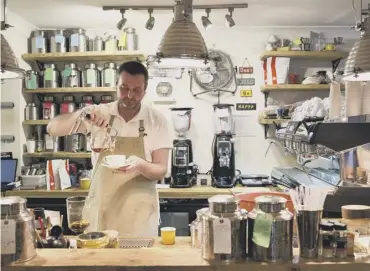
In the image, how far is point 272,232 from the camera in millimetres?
1606

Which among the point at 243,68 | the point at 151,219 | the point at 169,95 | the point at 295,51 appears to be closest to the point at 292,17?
the point at 295,51

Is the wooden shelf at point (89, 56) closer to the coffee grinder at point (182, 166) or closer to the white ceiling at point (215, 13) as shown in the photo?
the white ceiling at point (215, 13)

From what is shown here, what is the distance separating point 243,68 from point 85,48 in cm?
177

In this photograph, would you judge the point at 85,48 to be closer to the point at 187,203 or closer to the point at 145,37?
the point at 145,37

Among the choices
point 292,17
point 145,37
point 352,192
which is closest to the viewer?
point 352,192

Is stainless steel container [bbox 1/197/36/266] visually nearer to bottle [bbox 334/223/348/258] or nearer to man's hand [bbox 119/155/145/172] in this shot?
man's hand [bbox 119/155/145/172]

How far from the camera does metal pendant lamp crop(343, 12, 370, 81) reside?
7.67 feet

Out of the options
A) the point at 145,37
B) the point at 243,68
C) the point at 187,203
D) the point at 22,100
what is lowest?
the point at 187,203

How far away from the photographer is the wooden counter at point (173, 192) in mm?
4199

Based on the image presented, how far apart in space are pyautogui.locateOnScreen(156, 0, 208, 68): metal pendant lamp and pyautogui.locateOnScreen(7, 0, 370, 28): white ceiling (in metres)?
1.50

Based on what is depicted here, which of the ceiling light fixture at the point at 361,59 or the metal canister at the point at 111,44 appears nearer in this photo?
the ceiling light fixture at the point at 361,59

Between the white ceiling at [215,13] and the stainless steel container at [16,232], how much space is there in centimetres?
265

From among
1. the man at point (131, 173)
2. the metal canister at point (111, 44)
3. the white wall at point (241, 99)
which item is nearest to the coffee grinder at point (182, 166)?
the white wall at point (241, 99)

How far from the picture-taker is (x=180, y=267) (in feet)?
5.34
